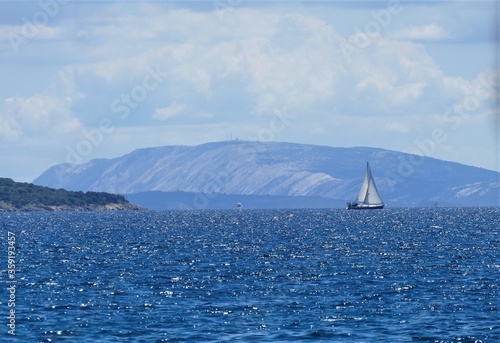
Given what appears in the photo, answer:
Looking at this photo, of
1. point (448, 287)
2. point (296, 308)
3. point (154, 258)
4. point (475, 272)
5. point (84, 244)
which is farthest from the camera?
point (84, 244)

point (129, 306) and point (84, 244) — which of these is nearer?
point (129, 306)

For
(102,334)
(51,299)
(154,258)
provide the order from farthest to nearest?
(154,258) → (51,299) → (102,334)

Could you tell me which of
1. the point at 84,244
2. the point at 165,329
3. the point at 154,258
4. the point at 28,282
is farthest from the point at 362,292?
the point at 84,244

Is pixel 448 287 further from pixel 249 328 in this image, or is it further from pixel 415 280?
pixel 249 328

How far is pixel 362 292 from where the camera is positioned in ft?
240

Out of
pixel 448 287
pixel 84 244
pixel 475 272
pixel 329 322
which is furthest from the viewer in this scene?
pixel 84 244

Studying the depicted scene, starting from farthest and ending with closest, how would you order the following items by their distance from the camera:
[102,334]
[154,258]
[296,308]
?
[154,258], [296,308], [102,334]

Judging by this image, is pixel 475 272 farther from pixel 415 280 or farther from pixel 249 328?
pixel 249 328

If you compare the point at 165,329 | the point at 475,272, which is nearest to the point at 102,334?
the point at 165,329

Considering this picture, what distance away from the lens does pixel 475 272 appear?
3447 inches

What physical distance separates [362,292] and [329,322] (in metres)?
13.6

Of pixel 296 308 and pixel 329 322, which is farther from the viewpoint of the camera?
pixel 296 308

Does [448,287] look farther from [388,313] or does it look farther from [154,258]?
[154,258]

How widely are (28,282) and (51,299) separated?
1142 centimetres
